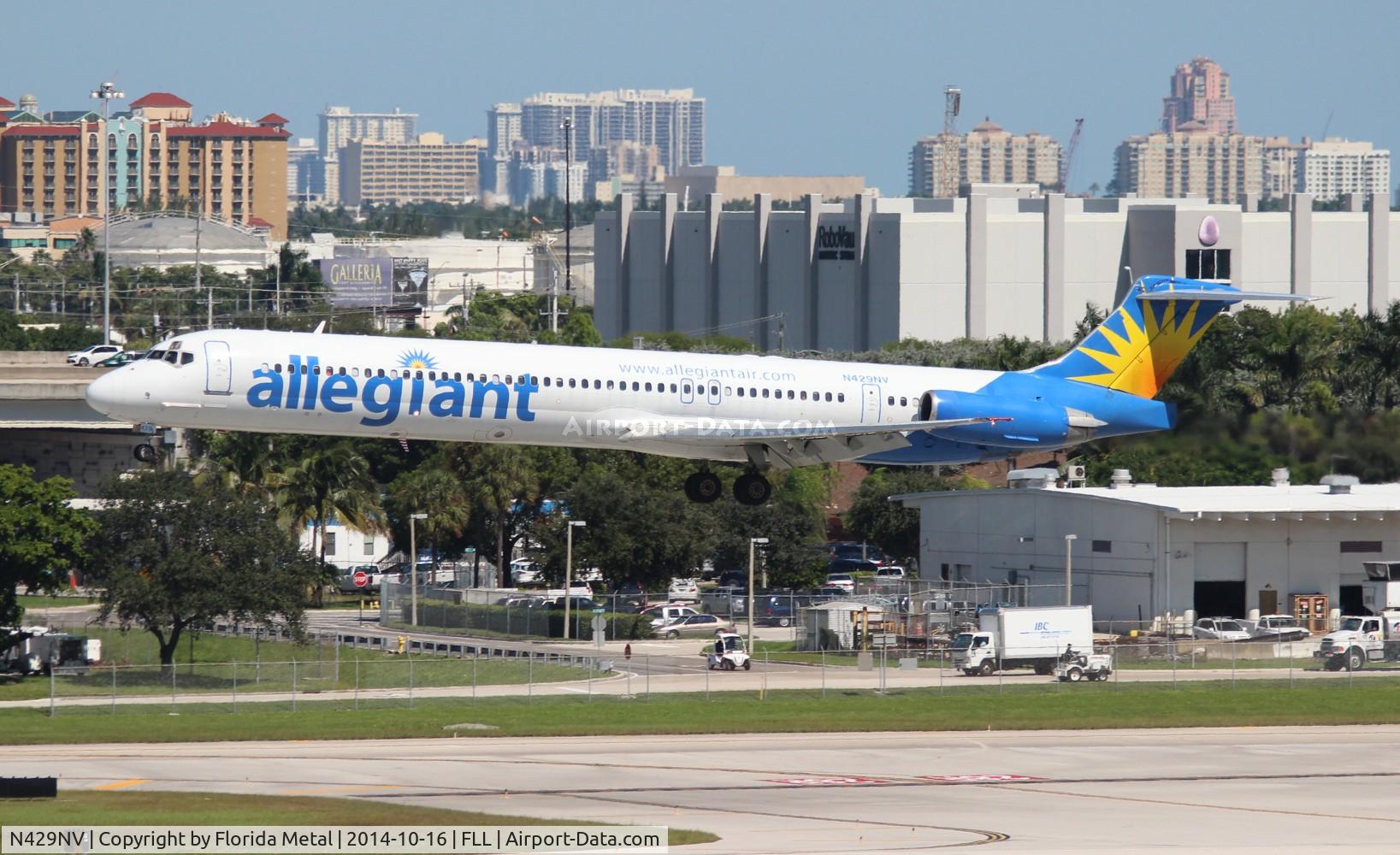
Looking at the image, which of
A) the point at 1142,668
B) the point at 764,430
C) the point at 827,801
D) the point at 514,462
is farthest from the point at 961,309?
the point at 827,801

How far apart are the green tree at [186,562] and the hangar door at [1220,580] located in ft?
122

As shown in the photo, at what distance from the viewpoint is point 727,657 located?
237 feet

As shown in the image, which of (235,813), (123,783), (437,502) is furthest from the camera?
(437,502)

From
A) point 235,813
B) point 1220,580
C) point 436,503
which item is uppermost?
point 436,503

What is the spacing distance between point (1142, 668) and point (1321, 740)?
1923 cm

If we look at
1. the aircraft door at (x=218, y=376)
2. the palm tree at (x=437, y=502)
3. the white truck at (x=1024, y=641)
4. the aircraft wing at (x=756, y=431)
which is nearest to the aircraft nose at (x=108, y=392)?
the aircraft door at (x=218, y=376)

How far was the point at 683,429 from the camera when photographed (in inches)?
2048

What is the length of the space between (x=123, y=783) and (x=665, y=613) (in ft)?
149

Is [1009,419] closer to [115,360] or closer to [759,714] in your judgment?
[759,714]

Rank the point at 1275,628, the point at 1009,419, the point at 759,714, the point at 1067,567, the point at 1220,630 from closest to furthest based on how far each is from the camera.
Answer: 1. the point at 1009,419
2. the point at 759,714
3. the point at 1220,630
4. the point at 1275,628
5. the point at 1067,567

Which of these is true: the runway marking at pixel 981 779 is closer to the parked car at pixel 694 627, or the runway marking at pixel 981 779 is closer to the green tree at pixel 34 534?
the parked car at pixel 694 627

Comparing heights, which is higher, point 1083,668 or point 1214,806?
point 1214,806

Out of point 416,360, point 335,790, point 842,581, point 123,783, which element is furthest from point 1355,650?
point 842,581

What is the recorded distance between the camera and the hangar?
82750mm
